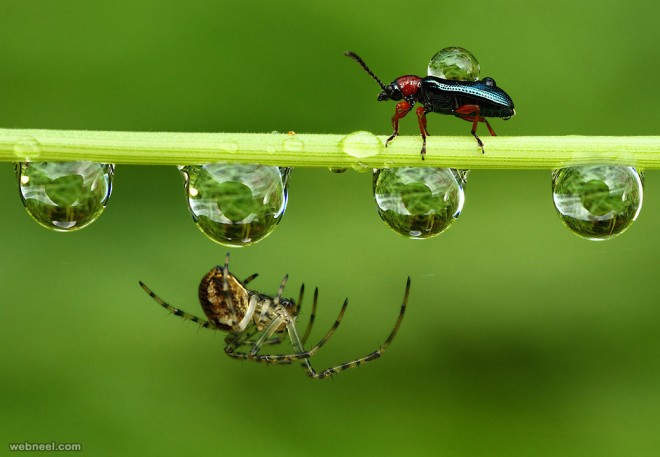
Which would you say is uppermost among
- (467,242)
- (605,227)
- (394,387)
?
(467,242)

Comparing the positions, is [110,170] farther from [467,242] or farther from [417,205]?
[467,242]

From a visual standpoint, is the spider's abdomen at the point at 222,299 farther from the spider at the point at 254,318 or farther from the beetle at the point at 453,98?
the beetle at the point at 453,98

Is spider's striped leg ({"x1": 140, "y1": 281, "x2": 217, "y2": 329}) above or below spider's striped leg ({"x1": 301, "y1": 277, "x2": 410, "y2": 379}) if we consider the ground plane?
above

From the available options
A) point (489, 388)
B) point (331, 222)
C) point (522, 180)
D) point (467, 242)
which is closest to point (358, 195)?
point (331, 222)

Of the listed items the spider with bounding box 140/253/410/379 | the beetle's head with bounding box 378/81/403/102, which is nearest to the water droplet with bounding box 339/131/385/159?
the beetle's head with bounding box 378/81/403/102

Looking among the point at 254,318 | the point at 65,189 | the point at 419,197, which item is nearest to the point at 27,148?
the point at 65,189

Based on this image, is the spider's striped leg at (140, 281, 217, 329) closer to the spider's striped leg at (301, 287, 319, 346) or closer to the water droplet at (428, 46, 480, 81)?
the spider's striped leg at (301, 287, 319, 346)
